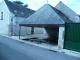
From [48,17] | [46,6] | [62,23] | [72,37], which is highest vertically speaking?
[46,6]

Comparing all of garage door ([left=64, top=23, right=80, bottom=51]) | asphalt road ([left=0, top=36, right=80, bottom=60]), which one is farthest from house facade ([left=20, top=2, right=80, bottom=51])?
asphalt road ([left=0, top=36, right=80, bottom=60])

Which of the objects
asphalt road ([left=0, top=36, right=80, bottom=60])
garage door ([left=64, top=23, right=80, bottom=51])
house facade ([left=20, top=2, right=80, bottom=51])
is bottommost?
asphalt road ([left=0, top=36, right=80, bottom=60])

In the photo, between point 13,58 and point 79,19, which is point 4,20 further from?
point 13,58

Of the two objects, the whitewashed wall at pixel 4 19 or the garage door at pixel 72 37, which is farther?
the whitewashed wall at pixel 4 19

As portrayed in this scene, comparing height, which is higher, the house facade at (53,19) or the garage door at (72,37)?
the house facade at (53,19)

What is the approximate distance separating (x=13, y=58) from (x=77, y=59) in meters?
4.26

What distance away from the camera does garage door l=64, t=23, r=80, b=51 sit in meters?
9.95

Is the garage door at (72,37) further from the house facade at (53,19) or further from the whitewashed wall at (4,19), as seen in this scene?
the whitewashed wall at (4,19)

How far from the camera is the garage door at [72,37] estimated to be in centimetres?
995

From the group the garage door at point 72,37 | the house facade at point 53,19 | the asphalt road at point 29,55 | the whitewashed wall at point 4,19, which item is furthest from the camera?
the whitewashed wall at point 4,19

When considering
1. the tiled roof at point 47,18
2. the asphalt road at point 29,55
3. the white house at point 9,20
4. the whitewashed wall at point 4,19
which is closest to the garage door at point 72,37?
the tiled roof at point 47,18

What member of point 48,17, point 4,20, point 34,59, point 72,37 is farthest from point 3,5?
point 34,59

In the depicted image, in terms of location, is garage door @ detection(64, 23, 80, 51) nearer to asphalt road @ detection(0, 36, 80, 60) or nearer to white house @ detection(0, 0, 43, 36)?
asphalt road @ detection(0, 36, 80, 60)

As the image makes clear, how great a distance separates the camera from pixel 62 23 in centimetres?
1110
